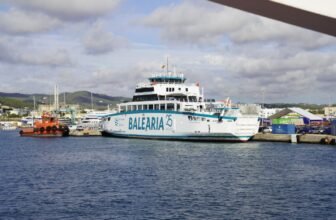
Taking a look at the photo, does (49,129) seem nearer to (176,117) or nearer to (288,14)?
(176,117)

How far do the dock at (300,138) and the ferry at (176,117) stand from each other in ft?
16.5

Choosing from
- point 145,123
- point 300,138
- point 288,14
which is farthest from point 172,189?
point 145,123

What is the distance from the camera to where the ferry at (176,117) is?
227 ft

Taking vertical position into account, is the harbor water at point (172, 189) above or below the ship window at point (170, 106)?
below

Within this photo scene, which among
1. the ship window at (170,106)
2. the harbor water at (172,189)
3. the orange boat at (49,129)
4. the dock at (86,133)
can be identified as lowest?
the harbor water at (172,189)

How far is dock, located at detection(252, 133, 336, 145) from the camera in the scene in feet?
211

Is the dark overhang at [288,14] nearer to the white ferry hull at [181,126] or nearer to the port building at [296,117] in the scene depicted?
the white ferry hull at [181,126]

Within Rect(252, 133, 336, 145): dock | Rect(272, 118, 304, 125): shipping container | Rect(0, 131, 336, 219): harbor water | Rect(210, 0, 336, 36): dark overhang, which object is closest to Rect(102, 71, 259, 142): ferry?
Rect(252, 133, 336, 145): dock

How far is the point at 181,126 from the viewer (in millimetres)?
74750

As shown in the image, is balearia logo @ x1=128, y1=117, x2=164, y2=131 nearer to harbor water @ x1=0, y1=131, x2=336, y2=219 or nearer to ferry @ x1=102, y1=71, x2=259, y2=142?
ferry @ x1=102, y1=71, x2=259, y2=142

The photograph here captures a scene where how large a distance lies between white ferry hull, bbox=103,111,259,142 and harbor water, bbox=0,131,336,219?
76.0ft

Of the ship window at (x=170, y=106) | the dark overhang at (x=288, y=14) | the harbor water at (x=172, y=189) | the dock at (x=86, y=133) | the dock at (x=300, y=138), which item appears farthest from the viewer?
the dock at (x=86, y=133)

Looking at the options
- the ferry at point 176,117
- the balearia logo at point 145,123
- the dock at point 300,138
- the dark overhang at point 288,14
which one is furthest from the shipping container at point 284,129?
the dark overhang at point 288,14

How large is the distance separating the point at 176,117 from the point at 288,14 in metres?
71.5
